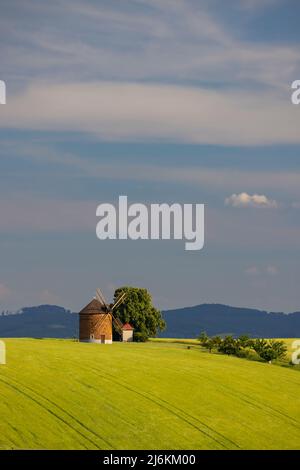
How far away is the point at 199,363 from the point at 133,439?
3707cm

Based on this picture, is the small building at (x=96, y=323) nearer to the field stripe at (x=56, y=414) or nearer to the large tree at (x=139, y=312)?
the large tree at (x=139, y=312)

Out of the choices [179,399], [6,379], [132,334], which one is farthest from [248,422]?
[132,334]

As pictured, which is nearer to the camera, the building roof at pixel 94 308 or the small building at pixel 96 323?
the small building at pixel 96 323

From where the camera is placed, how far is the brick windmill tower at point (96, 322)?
137500mm

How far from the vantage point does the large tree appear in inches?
6064

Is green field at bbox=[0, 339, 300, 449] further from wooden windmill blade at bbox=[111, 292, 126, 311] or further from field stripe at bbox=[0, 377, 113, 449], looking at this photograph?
wooden windmill blade at bbox=[111, 292, 126, 311]

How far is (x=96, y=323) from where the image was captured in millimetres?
137875

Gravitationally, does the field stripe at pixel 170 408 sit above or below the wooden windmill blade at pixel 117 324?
below

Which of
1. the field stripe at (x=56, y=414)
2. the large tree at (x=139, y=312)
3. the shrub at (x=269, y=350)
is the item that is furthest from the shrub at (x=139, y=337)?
the field stripe at (x=56, y=414)

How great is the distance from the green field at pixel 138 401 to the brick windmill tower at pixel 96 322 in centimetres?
2044

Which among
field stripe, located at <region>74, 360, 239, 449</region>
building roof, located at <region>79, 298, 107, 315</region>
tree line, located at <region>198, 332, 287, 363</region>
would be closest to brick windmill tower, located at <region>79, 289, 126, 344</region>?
building roof, located at <region>79, 298, 107, 315</region>

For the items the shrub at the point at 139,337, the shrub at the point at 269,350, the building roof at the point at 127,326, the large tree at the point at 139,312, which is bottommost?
the shrub at the point at 269,350

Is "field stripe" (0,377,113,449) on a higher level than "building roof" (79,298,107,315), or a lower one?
lower
